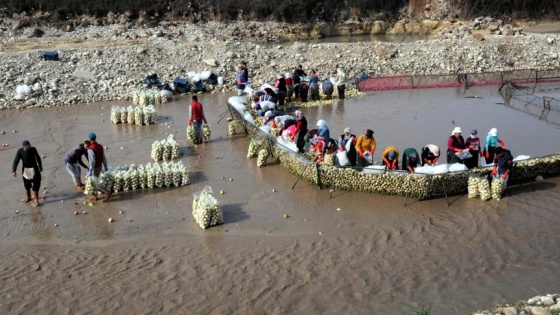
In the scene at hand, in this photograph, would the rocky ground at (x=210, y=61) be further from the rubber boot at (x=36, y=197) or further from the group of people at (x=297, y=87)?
the rubber boot at (x=36, y=197)

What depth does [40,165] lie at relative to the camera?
1263 centimetres

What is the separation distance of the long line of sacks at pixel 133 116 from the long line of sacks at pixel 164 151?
3859 mm

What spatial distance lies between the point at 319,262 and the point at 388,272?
1222mm

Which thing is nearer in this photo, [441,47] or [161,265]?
[161,265]

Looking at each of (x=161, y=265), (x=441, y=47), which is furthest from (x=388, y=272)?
(x=441, y=47)

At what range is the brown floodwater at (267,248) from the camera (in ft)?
29.7

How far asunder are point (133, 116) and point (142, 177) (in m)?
6.39

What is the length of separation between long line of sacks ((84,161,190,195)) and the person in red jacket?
116 inches

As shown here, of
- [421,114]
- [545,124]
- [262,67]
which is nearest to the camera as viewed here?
[545,124]

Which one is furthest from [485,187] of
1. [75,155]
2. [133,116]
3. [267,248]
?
[133,116]

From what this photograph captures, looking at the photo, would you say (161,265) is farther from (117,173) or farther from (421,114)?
(421,114)

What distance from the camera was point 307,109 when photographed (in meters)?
21.6

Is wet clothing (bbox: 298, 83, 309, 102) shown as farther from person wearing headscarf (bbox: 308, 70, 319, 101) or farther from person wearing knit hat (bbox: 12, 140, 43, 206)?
person wearing knit hat (bbox: 12, 140, 43, 206)

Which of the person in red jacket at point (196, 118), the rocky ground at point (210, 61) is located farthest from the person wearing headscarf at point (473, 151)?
the rocky ground at point (210, 61)
